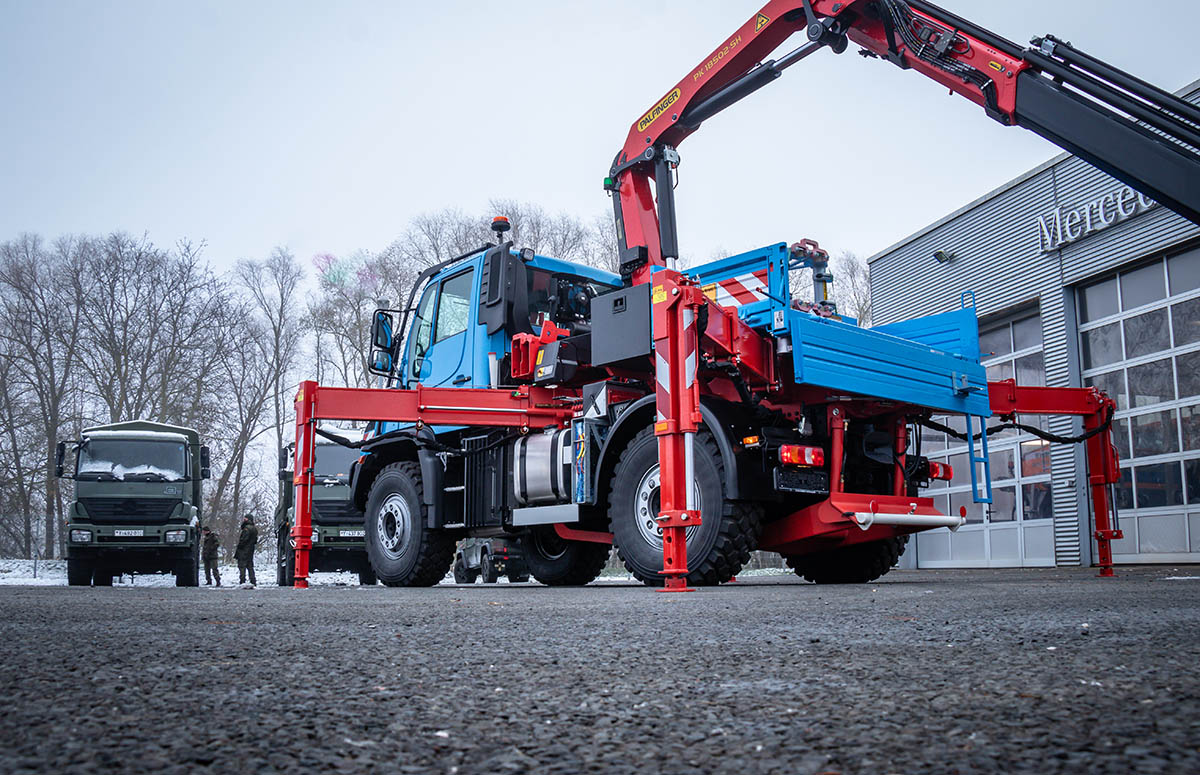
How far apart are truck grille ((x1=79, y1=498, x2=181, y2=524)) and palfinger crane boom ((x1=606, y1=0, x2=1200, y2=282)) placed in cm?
1002

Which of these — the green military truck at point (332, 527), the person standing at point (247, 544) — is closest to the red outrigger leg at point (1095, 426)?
the green military truck at point (332, 527)

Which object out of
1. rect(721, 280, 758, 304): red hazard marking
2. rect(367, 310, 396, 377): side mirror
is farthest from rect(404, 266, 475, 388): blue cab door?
rect(721, 280, 758, 304): red hazard marking

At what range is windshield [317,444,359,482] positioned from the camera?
56.9 ft

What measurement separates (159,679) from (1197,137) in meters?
7.02

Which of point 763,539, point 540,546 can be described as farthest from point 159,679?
point 540,546

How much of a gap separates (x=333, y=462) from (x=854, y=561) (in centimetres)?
1098

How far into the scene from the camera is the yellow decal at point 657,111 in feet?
34.8

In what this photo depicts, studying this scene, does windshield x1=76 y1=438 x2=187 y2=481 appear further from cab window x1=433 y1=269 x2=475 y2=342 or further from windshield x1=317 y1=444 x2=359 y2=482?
cab window x1=433 y1=269 x2=475 y2=342

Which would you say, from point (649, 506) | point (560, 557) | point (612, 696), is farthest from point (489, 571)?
point (612, 696)

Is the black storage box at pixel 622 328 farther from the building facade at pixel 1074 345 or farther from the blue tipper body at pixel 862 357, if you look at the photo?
the building facade at pixel 1074 345

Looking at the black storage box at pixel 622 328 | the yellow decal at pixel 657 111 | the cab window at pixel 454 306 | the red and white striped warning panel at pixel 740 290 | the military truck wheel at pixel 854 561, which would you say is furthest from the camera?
the yellow decal at pixel 657 111

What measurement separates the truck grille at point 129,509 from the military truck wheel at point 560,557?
824 cm

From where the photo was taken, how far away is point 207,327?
30828 mm

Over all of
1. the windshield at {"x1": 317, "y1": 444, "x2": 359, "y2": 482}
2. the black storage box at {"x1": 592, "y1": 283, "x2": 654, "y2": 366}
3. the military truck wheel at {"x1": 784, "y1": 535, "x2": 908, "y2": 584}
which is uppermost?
the black storage box at {"x1": 592, "y1": 283, "x2": 654, "y2": 366}
